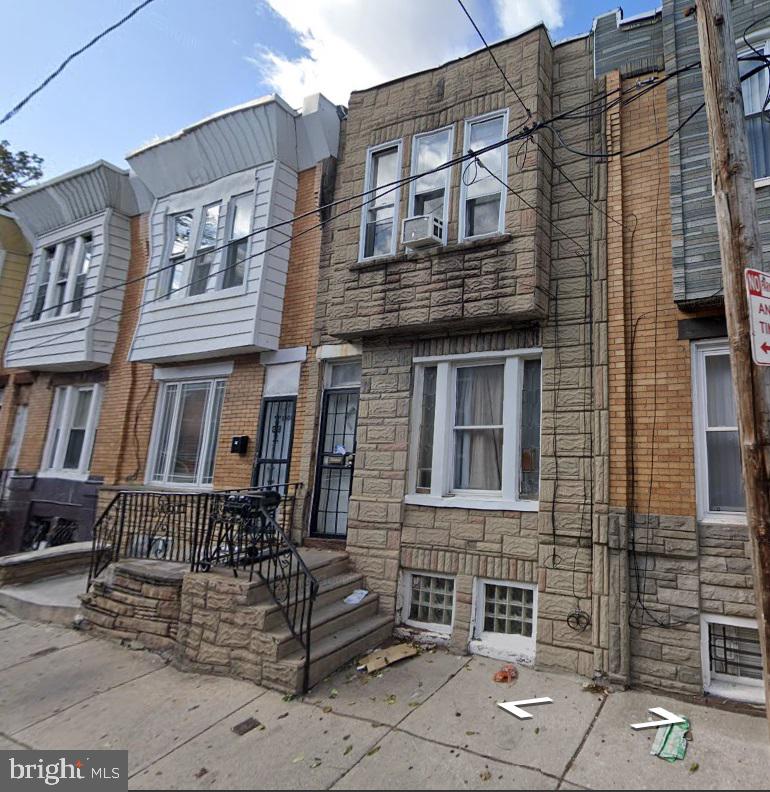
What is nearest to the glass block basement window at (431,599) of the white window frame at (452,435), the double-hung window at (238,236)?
the white window frame at (452,435)

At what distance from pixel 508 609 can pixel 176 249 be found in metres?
8.94

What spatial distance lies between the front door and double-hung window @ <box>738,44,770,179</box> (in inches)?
214

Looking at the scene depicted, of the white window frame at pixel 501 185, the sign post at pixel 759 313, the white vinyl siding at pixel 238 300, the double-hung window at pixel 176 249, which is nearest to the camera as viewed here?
the sign post at pixel 759 313

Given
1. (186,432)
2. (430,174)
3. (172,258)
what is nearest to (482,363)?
(430,174)

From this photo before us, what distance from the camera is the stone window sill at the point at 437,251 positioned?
21.5ft

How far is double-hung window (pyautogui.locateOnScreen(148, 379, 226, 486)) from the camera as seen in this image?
937 centimetres

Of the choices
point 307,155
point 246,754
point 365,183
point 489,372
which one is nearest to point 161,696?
point 246,754

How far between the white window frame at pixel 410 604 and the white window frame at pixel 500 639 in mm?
266

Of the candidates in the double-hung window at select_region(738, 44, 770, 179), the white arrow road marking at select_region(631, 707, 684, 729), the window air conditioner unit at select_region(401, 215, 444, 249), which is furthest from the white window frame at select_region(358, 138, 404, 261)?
the white arrow road marking at select_region(631, 707, 684, 729)

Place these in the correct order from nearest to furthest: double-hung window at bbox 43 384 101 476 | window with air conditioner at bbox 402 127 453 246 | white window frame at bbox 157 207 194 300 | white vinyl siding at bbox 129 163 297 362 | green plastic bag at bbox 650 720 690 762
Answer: green plastic bag at bbox 650 720 690 762
window with air conditioner at bbox 402 127 453 246
white vinyl siding at bbox 129 163 297 362
white window frame at bbox 157 207 194 300
double-hung window at bbox 43 384 101 476

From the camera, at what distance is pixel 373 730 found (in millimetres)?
4344

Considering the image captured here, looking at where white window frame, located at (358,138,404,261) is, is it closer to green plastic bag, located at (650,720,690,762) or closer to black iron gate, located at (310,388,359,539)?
black iron gate, located at (310,388,359,539)

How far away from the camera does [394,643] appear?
6258 millimetres

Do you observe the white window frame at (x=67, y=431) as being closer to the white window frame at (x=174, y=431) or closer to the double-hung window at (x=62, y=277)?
the double-hung window at (x=62, y=277)
